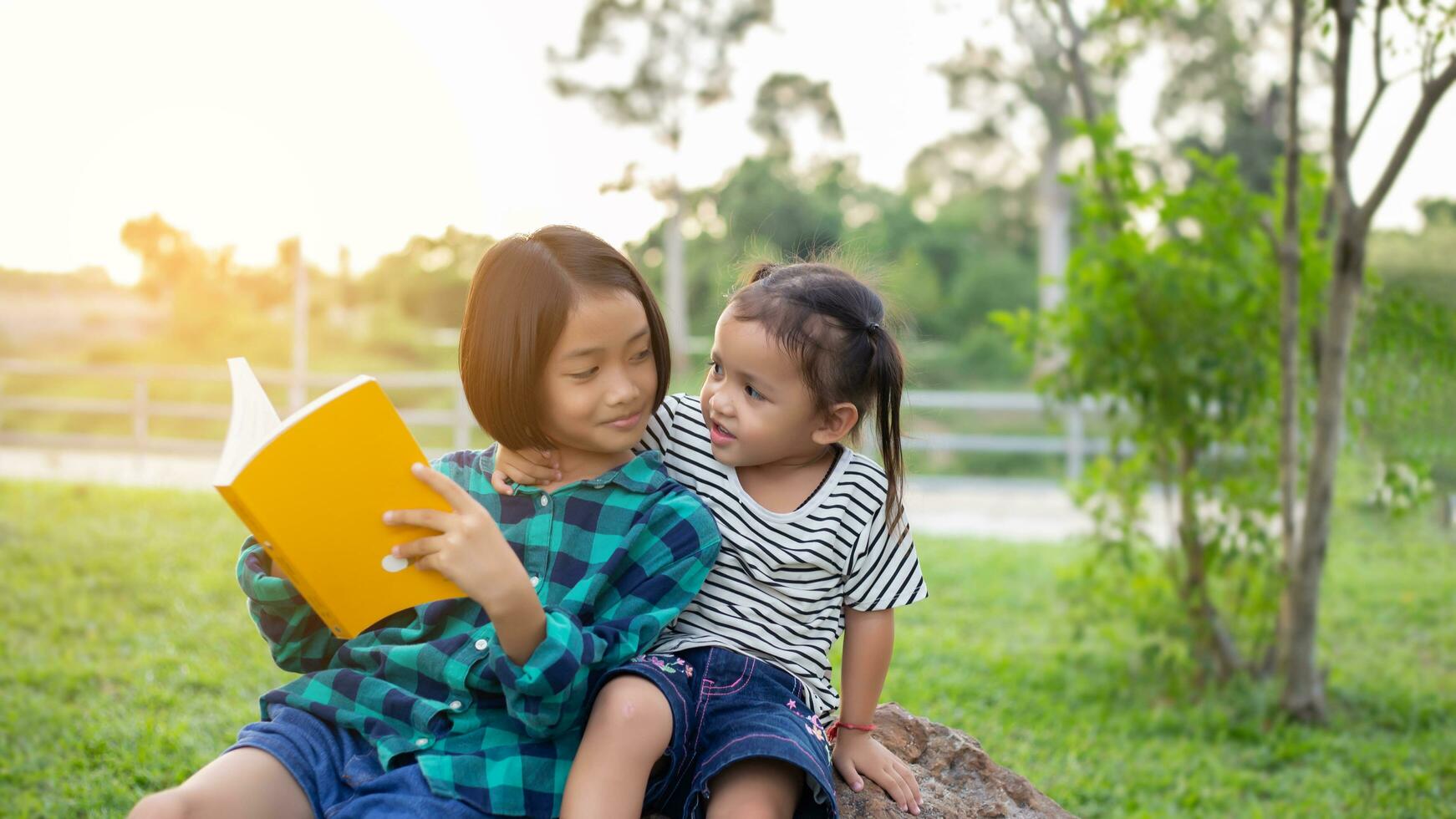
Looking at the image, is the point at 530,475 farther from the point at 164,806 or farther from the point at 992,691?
the point at 992,691

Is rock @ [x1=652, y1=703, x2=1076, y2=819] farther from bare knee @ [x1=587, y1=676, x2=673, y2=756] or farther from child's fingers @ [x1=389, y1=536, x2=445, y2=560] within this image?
child's fingers @ [x1=389, y1=536, x2=445, y2=560]

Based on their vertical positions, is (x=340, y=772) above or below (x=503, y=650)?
below

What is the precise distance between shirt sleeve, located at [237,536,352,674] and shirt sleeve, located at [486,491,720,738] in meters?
0.30

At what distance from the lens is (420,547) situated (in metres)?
Result: 1.60

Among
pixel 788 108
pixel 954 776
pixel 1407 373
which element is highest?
pixel 788 108

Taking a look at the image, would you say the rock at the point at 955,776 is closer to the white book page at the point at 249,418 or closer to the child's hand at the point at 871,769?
the child's hand at the point at 871,769

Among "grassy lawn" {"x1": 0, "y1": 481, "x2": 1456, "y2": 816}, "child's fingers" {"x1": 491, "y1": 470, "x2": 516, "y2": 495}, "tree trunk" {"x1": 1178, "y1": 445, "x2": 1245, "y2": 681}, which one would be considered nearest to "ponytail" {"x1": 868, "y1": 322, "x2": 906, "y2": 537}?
"child's fingers" {"x1": 491, "y1": 470, "x2": 516, "y2": 495}

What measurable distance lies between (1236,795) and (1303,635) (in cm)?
75

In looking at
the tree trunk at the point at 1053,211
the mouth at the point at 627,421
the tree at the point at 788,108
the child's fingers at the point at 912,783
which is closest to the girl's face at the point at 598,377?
the mouth at the point at 627,421

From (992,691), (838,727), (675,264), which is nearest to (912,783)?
(838,727)

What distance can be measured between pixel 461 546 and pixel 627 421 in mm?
353

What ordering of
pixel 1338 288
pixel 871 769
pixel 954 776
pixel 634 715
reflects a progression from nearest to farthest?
pixel 634 715
pixel 871 769
pixel 954 776
pixel 1338 288

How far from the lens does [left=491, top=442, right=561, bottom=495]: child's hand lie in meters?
1.86

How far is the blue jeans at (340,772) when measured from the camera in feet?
5.38
